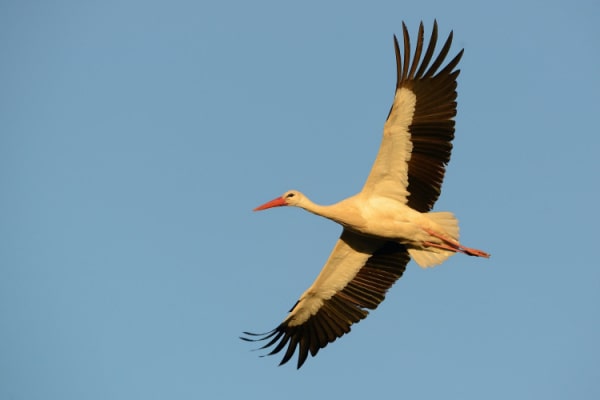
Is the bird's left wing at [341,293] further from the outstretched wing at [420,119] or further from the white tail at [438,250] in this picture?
the outstretched wing at [420,119]

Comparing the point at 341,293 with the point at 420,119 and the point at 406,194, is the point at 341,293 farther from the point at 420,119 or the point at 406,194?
the point at 420,119

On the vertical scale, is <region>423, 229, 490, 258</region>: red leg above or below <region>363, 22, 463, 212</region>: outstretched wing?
below

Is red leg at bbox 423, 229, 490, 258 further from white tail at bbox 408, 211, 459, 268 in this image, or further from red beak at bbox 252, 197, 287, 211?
red beak at bbox 252, 197, 287, 211

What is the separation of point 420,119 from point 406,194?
1.15 metres

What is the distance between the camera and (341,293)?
16.1 metres

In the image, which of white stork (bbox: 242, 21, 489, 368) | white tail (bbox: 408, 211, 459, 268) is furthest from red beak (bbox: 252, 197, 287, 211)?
white tail (bbox: 408, 211, 459, 268)

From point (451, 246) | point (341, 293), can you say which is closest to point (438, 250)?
point (451, 246)

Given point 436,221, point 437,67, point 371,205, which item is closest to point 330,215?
point 371,205

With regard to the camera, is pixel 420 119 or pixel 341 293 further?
pixel 341 293

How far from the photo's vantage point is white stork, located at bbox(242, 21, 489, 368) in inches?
582

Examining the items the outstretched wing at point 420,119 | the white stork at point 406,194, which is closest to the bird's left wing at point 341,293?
the white stork at point 406,194

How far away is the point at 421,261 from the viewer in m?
15.5

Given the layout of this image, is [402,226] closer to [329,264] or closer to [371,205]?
[371,205]

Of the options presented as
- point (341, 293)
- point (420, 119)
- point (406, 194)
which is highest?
point (420, 119)
